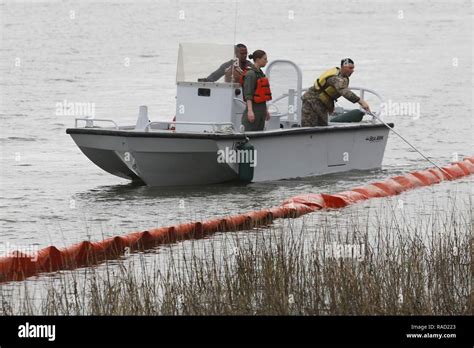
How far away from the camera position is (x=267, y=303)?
970 centimetres

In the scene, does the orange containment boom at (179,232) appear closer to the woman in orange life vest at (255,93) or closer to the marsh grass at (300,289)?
the marsh grass at (300,289)

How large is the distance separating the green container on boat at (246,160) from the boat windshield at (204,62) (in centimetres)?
112

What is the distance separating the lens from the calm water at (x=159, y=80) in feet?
59.2

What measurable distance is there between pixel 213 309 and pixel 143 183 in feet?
33.3

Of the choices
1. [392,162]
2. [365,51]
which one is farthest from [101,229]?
[365,51]

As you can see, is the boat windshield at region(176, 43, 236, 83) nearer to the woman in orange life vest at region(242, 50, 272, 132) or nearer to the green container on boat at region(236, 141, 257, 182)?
the woman in orange life vest at region(242, 50, 272, 132)

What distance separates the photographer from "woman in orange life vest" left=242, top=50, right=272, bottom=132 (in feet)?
60.3

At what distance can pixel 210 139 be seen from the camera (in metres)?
18.0

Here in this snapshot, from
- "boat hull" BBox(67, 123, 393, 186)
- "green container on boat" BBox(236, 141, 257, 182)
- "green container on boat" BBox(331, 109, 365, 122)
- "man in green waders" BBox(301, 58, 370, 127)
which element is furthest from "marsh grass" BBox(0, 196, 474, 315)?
"green container on boat" BBox(331, 109, 365, 122)

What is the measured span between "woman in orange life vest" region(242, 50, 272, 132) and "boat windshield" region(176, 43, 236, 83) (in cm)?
57

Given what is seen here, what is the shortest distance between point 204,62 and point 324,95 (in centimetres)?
199

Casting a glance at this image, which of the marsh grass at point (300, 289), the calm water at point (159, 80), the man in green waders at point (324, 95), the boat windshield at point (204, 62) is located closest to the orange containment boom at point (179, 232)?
the calm water at point (159, 80)

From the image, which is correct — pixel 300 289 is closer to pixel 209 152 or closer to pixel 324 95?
pixel 209 152
